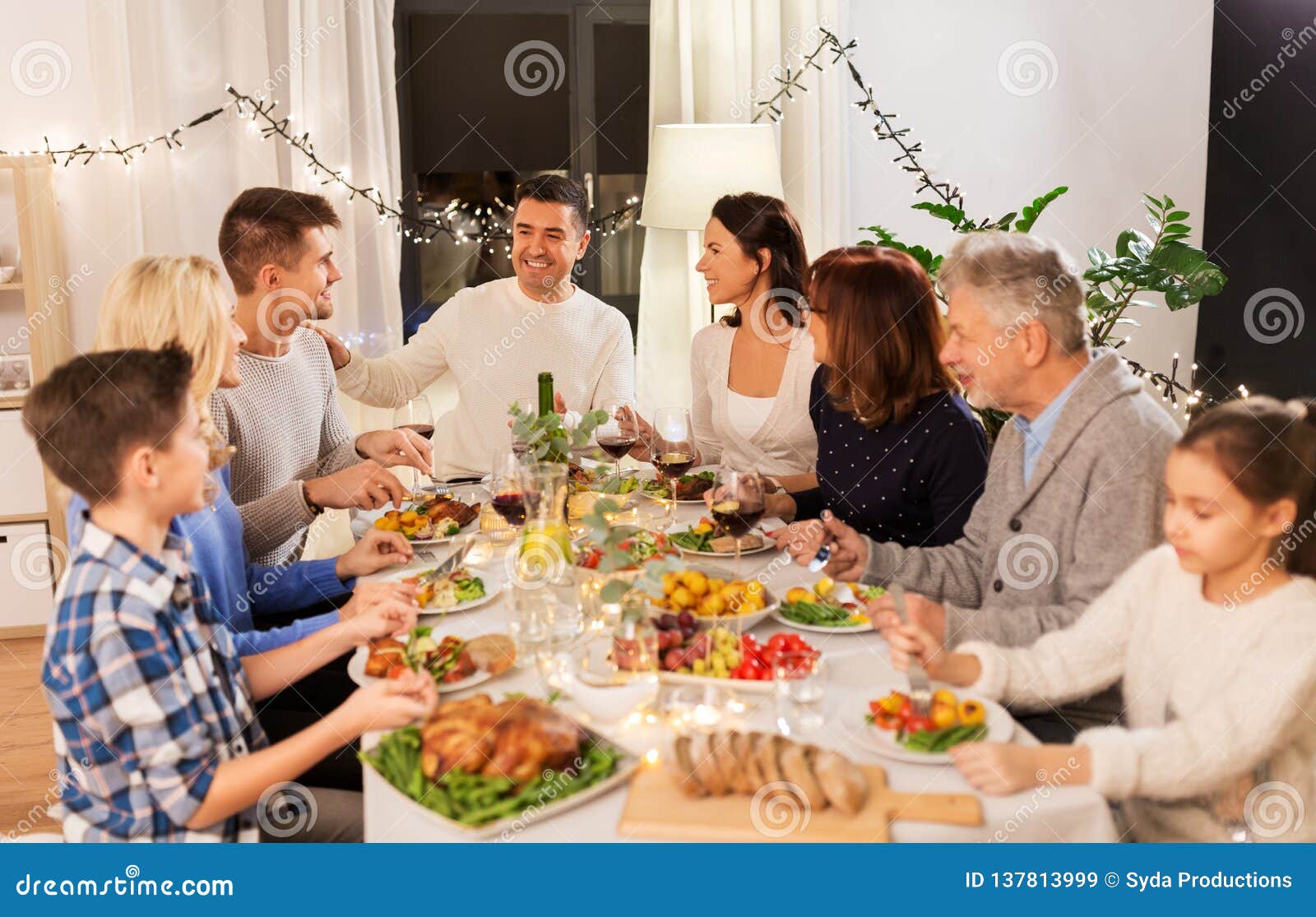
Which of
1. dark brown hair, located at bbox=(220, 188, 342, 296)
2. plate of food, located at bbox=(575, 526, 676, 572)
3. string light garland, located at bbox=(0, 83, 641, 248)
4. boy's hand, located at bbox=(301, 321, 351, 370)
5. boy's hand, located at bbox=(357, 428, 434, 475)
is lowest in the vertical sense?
plate of food, located at bbox=(575, 526, 676, 572)

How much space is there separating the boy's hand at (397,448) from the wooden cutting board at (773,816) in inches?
57.9

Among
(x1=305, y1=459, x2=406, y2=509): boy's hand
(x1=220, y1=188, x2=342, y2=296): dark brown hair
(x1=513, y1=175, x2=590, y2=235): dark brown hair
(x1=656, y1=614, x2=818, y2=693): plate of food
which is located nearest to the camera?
(x1=656, y1=614, x2=818, y2=693): plate of food

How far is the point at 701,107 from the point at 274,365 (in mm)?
2100

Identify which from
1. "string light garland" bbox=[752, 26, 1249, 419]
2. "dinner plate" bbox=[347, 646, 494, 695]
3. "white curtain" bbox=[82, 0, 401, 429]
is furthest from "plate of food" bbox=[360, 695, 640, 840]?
"string light garland" bbox=[752, 26, 1249, 419]

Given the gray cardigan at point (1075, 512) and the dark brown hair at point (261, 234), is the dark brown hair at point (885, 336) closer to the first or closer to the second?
the gray cardigan at point (1075, 512)

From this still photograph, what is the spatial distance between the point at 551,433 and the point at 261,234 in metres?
0.94

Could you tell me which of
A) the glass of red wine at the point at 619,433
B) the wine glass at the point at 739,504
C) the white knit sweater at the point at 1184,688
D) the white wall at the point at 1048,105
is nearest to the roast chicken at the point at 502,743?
the white knit sweater at the point at 1184,688

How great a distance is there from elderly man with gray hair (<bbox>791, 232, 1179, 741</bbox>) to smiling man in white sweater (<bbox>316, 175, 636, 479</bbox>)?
1.57 metres

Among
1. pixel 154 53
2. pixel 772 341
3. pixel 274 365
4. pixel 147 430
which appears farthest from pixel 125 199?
pixel 147 430

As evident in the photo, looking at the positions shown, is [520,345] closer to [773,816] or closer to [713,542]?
[713,542]

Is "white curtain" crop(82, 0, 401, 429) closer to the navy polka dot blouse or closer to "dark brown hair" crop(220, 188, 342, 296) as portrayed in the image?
"dark brown hair" crop(220, 188, 342, 296)

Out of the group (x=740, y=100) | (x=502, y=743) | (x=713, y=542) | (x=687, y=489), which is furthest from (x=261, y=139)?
(x=502, y=743)

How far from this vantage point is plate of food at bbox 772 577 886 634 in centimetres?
173

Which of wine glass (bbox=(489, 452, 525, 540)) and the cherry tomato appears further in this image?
wine glass (bbox=(489, 452, 525, 540))
